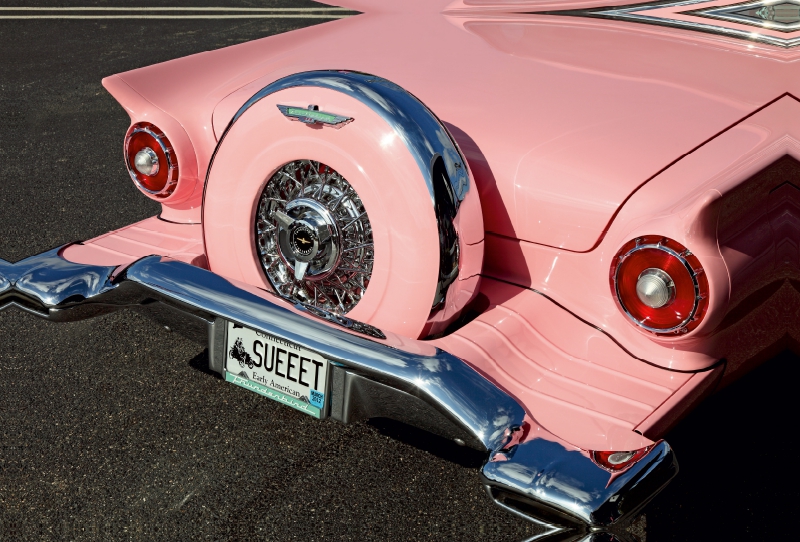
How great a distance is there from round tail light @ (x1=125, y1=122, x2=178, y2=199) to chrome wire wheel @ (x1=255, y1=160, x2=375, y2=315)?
1.62ft

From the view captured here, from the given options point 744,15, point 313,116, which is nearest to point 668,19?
point 744,15

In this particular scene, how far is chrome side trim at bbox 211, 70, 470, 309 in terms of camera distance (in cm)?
197

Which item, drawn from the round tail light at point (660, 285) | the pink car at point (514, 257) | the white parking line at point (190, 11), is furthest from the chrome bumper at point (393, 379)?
the white parking line at point (190, 11)

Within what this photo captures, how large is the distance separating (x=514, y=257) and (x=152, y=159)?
1244 millimetres

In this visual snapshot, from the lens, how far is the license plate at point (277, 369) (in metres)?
2.09

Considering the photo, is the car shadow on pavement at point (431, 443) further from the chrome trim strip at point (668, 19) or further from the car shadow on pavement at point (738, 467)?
the chrome trim strip at point (668, 19)

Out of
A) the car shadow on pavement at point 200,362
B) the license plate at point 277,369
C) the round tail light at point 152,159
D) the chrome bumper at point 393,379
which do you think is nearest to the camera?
the chrome bumper at point 393,379

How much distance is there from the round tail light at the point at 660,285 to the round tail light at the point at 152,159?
4.85 ft

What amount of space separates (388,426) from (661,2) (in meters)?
1.69

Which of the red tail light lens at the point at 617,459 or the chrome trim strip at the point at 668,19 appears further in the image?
the chrome trim strip at the point at 668,19

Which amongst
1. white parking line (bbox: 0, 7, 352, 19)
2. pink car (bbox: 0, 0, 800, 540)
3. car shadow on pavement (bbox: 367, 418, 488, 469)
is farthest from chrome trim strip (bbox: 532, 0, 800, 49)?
white parking line (bbox: 0, 7, 352, 19)

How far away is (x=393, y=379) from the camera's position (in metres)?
1.92

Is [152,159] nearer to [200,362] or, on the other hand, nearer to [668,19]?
[200,362]

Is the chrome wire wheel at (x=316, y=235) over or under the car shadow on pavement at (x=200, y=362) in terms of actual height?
over
